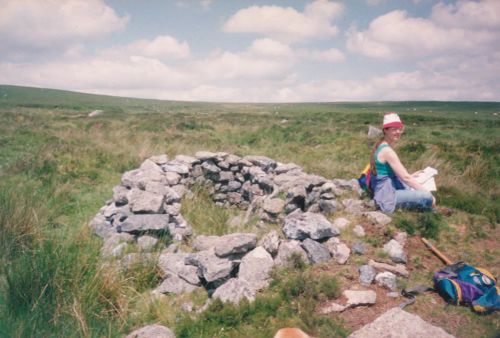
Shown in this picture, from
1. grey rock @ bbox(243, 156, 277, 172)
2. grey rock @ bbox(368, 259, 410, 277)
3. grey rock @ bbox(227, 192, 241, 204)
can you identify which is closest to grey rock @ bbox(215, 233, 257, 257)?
grey rock @ bbox(368, 259, 410, 277)

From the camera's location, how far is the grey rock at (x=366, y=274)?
4043 mm

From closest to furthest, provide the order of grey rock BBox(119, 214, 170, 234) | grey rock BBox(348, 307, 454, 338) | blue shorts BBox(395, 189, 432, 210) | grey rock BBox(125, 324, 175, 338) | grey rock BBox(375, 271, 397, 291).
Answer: grey rock BBox(348, 307, 454, 338)
grey rock BBox(125, 324, 175, 338)
grey rock BBox(375, 271, 397, 291)
blue shorts BBox(395, 189, 432, 210)
grey rock BBox(119, 214, 170, 234)

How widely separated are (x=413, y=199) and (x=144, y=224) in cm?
471

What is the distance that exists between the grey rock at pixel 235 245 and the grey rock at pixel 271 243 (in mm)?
155

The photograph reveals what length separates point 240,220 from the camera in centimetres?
743

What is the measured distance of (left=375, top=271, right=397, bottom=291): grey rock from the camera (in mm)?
3963

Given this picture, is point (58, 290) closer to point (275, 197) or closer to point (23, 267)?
point (23, 267)

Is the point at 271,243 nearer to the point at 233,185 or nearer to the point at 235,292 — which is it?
the point at 235,292

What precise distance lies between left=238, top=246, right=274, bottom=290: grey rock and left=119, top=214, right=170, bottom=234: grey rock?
6.83ft

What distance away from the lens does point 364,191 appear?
21.3 feet

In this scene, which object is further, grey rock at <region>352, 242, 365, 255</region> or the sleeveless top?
the sleeveless top

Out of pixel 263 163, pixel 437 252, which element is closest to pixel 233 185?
pixel 263 163

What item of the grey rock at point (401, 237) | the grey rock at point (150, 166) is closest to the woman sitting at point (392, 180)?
the grey rock at point (401, 237)

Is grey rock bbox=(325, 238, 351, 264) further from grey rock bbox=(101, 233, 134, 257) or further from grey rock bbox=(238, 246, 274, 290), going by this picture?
grey rock bbox=(101, 233, 134, 257)
